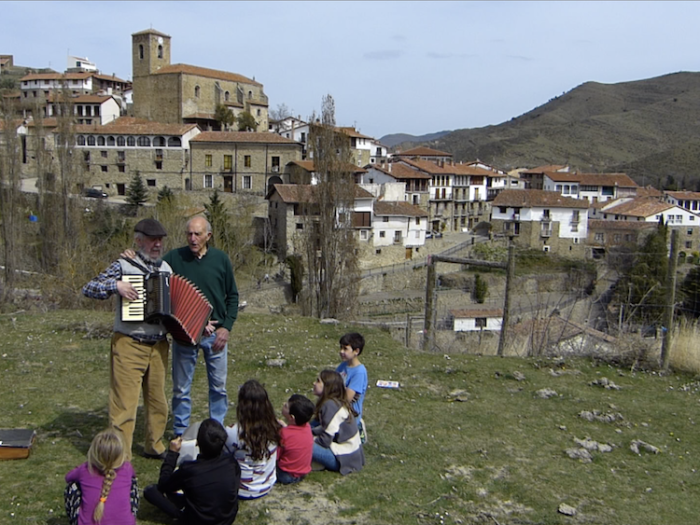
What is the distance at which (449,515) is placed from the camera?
17.5 feet

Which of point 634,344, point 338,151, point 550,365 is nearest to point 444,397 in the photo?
point 550,365

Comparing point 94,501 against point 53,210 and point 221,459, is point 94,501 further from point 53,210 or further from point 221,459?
point 53,210

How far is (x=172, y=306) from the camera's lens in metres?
5.37

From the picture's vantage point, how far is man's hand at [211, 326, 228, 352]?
584cm

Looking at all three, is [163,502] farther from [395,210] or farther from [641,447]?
[395,210]

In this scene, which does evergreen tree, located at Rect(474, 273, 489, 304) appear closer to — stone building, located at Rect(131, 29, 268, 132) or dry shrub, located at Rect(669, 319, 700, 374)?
dry shrub, located at Rect(669, 319, 700, 374)

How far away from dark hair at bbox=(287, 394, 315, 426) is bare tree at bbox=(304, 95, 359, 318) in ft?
53.1

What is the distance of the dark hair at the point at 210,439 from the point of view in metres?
4.64

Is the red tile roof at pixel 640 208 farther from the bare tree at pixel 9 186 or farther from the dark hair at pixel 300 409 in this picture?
the dark hair at pixel 300 409

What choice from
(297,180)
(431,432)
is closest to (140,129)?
(297,180)

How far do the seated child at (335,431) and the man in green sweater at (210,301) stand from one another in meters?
1.01

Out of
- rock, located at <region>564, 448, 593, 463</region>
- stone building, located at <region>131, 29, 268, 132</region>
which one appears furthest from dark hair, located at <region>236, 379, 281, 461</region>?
stone building, located at <region>131, 29, 268, 132</region>

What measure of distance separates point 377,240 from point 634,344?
1459 inches

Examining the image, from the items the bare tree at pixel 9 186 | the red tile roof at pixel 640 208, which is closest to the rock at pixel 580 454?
the bare tree at pixel 9 186
